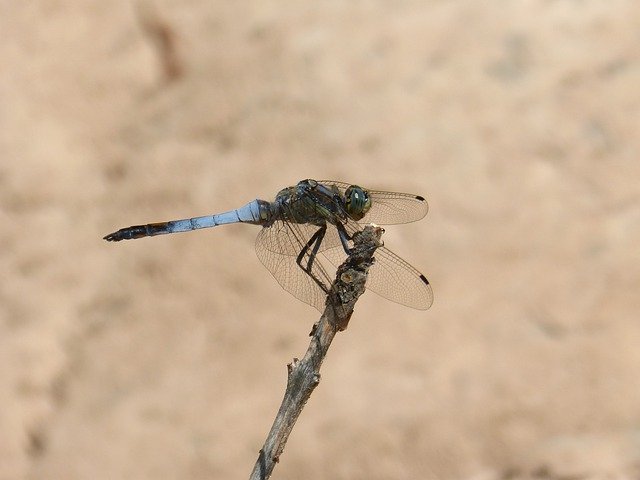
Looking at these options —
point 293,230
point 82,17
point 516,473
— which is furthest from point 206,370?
point 82,17

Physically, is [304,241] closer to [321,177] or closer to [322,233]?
[322,233]

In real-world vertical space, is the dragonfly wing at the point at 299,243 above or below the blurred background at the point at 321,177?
below

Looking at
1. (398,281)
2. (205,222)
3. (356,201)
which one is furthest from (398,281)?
(205,222)

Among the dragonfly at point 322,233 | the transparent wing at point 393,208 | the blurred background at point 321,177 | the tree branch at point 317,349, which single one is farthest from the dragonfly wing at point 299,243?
the blurred background at point 321,177

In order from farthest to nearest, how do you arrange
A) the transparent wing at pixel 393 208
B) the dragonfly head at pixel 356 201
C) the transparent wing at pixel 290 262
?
the transparent wing at pixel 393 208 → the dragonfly head at pixel 356 201 → the transparent wing at pixel 290 262

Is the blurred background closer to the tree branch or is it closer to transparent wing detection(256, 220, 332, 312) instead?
transparent wing detection(256, 220, 332, 312)

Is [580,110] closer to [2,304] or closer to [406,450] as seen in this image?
[406,450]

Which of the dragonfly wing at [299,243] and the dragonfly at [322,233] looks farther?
the dragonfly wing at [299,243]

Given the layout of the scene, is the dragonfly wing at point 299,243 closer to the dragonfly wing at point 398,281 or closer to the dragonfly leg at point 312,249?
the dragonfly leg at point 312,249
